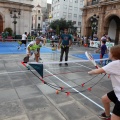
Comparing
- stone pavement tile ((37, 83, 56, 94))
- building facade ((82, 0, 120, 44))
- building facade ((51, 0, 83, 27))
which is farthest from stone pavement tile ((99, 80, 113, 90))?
building facade ((51, 0, 83, 27))

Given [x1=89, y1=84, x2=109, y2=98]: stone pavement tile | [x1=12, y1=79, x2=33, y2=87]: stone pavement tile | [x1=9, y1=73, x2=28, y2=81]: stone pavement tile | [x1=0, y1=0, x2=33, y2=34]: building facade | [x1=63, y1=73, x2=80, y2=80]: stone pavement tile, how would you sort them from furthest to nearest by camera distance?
[x1=0, y1=0, x2=33, y2=34]: building facade, [x1=63, y1=73, x2=80, y2=80]: stone pavement tile, [x1=9, y1=73, x2=28, y2=81]: stone pavement tile, [x1=12, y1=79, x2=33, y2=87]: stone pavement tile, [x1=89, y1=84, x2=109, y2=98]: stone pavement tile

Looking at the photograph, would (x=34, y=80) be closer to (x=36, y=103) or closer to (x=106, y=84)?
(x=36, y=103)

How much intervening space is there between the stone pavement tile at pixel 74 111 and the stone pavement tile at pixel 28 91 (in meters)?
1.10

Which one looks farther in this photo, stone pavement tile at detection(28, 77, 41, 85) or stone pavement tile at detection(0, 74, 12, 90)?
stone pavement tile at detection(28, 77, 41, 85)

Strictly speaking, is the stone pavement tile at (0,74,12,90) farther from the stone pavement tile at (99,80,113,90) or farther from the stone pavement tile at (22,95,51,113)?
the stone pavement tile at (99,80,113,90)

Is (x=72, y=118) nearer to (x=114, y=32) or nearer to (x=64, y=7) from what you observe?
(x=114, y=32)

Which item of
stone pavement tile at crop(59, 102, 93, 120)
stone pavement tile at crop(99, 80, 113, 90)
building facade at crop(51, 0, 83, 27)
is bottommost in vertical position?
stone pavement tile at crop(59, 102, 93, 120)

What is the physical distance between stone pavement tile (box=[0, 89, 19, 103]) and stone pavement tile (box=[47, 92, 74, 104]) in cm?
97

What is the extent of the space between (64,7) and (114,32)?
3207 centimetres

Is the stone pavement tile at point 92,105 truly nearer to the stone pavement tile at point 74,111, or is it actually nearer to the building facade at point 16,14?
the stone pavement tile at point 74,111

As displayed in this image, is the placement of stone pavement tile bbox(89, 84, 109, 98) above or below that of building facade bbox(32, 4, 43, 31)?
below

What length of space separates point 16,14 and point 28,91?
2475 centimetres

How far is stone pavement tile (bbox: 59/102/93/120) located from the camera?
371 centimetres

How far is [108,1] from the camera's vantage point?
24000 millimetres
